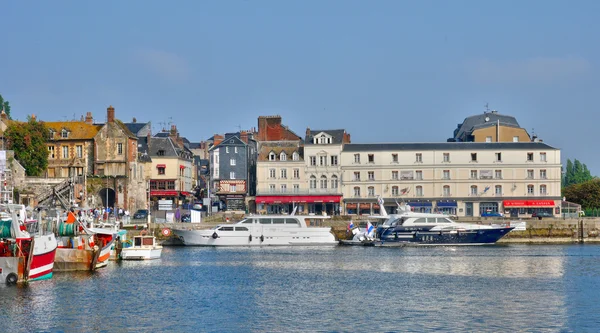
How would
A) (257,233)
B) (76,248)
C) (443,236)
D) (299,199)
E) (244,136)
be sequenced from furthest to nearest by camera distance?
(244,136)
(299,199)
(257,233)
(443,236)
(76,248)

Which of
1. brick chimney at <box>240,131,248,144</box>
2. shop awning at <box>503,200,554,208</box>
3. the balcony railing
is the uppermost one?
brick chimney at <box>240,131,248,144</box>

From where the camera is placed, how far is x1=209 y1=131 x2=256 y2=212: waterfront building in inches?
4562

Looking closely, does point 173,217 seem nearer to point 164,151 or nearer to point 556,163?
point 164,151

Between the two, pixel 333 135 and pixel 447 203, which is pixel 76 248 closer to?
pixel 333 135

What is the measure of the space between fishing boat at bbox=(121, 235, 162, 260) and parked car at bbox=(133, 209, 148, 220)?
2694cm

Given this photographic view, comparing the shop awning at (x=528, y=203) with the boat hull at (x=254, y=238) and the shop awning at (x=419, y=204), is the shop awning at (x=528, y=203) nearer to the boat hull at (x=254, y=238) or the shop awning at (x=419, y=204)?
the shop awning at (x=419, y=204)

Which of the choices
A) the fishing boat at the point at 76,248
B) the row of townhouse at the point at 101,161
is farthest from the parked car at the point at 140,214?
the fishing boat at the point at 76,248

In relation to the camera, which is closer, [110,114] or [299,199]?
[110,114]

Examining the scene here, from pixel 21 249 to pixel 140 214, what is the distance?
50.9m

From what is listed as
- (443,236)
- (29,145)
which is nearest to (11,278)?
(443,236)

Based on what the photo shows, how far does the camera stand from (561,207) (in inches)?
4370

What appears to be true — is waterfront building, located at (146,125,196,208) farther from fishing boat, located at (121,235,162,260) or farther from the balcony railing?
fishing boat, located at (121,235,162,260)

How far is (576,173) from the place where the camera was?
592 feet

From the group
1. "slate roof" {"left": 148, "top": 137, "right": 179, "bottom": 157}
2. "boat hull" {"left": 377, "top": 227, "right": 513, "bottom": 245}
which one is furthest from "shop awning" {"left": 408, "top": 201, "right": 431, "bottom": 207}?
→ "slate roof" {"left": 148, "top": 137, "right": 179, "bottom": 157}
